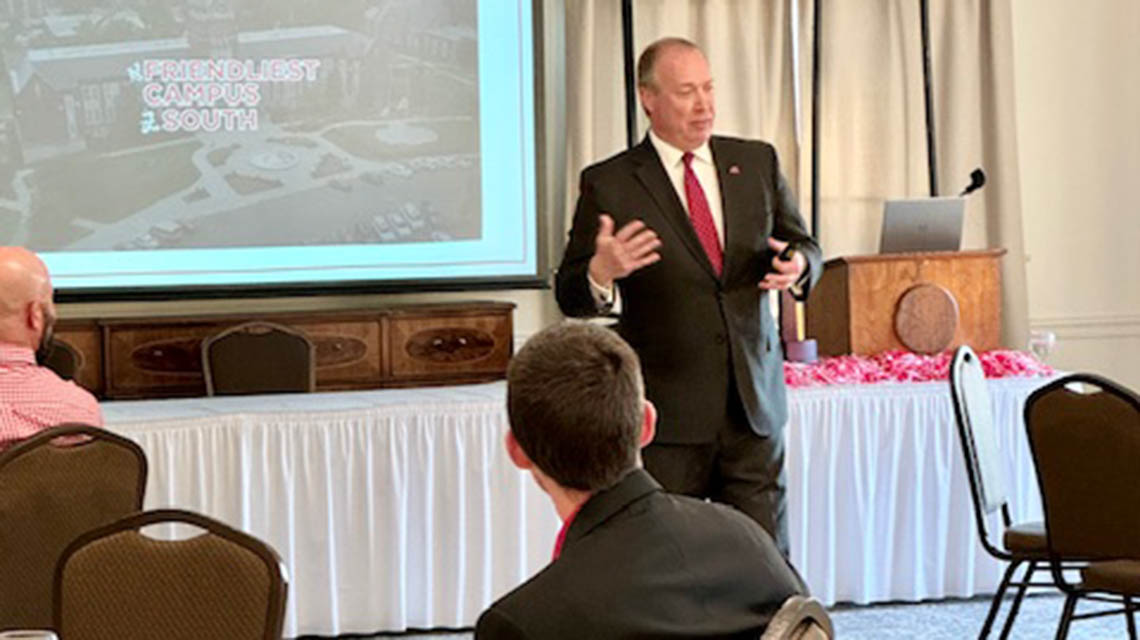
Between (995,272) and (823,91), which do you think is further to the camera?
(823,91)

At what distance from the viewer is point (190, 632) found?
2.70 m

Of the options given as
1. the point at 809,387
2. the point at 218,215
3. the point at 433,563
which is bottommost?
the point at 433,563

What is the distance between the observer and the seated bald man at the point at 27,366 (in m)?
3.56

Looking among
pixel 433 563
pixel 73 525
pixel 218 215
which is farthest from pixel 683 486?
pixel 218 215

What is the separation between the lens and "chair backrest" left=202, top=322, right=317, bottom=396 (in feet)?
21.2

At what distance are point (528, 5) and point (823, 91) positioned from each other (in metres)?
1.41

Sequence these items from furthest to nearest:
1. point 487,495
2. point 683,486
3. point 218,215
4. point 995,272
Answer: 1. point 218,215
2. point 995,272
3. point 487,495
4. point 683,486

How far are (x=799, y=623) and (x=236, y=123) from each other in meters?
6.24

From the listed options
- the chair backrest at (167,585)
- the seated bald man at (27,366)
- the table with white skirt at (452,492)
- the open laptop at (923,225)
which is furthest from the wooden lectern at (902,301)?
the chair backrest at (167,585)

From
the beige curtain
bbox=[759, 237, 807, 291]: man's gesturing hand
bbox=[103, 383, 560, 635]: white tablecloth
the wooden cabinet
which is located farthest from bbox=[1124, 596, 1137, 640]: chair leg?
the beige curtain

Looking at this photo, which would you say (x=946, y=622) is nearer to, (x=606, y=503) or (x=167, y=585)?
(x=167, y=585)

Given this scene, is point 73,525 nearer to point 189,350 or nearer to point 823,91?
point 189,350

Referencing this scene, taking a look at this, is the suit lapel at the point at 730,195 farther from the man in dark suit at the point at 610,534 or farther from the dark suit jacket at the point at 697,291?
the man in dark suit at the point at 610,534

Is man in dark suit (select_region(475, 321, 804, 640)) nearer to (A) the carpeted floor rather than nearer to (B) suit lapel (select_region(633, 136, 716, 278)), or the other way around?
(B) suit lapel (select_region(633, 136, 716, 278))
